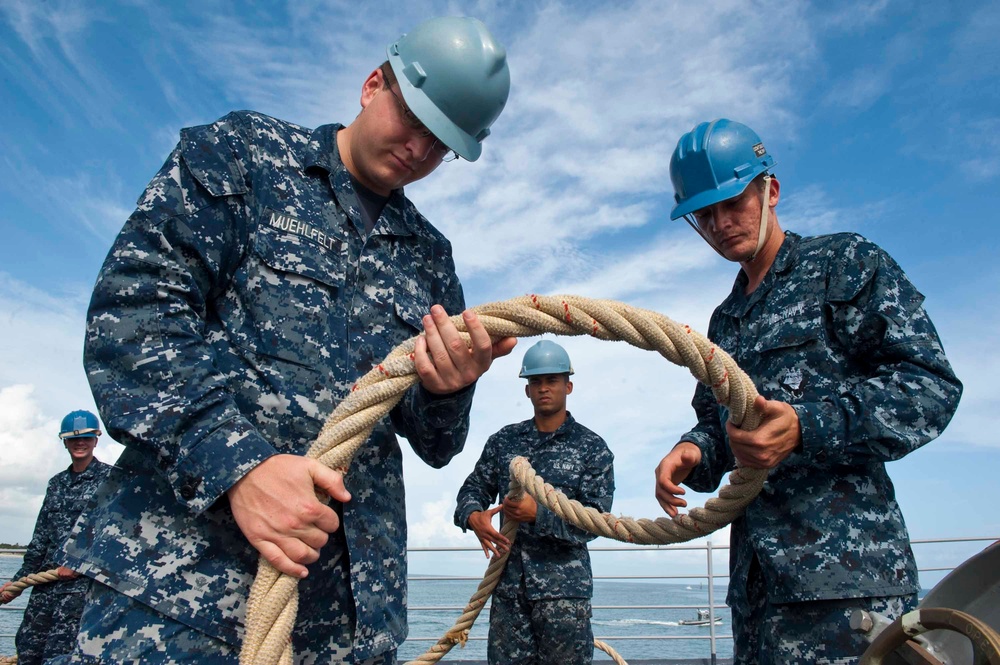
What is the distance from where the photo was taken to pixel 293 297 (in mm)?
1553

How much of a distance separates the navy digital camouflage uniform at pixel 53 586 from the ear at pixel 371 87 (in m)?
5.45

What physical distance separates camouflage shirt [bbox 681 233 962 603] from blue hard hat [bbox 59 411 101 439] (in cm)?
652

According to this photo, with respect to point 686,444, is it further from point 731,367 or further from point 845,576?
point 731,367

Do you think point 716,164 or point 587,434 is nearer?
point 716,164

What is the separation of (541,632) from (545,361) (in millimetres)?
1725

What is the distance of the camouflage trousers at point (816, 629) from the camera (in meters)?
1.83

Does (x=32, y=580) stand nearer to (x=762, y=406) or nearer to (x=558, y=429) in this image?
(x=558, y=429)

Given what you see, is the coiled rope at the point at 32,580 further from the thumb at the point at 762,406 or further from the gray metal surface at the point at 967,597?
the gray metal surface at the point at 967,597

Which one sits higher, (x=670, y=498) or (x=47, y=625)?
(x=670, y=498)

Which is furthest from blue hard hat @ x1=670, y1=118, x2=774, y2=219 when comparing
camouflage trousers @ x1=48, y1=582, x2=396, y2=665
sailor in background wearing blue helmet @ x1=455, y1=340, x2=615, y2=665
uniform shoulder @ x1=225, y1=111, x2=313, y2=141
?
sailor in background wearing blue helmet @ x1=455, y1=340, x2=615, y2=665

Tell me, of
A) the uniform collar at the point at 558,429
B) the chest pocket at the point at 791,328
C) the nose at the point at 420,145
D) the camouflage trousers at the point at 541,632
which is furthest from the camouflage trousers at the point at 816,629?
the uniform collar at the point at 558,429

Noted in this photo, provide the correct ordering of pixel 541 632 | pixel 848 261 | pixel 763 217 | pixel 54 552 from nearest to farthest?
pixel 848 261, pixel 763 217, pixel 541 632, pixel 54 552

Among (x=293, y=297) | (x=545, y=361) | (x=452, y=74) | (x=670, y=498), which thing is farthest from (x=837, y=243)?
(x=545, y=361)

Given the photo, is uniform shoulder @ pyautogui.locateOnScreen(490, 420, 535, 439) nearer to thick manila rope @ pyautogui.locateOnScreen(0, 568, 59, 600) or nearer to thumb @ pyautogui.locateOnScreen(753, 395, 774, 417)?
thumb @ pyautogui.locateOnScreen(753, 395, 774, 417)
